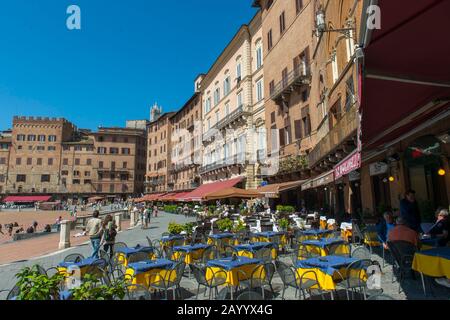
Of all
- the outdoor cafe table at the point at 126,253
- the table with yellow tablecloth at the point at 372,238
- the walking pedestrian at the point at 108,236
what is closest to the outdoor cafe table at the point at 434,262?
the table with yellow tablecloth at the point at 372,238

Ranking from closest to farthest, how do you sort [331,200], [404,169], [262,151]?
[404,169] < [331,200] < [262,151]

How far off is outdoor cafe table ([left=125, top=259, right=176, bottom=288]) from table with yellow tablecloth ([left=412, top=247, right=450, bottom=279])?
442 centimetres

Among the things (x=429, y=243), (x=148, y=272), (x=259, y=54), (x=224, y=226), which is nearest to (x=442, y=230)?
(x=429, y=243)

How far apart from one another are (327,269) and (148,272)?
3.19 metres

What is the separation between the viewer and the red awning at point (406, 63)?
2992 mm

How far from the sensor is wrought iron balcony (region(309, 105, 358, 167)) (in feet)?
33.1

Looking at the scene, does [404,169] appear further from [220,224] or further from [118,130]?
[118,130]

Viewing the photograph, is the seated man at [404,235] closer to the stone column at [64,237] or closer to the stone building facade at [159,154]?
the stone column at [64,237]

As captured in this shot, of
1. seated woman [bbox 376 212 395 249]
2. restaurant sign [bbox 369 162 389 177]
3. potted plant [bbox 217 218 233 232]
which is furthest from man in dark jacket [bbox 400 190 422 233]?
potted plant [bbox 217 218 233 232]

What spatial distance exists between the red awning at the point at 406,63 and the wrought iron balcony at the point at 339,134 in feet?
10.8

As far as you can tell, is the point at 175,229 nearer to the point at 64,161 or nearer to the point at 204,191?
the point at 204,191
